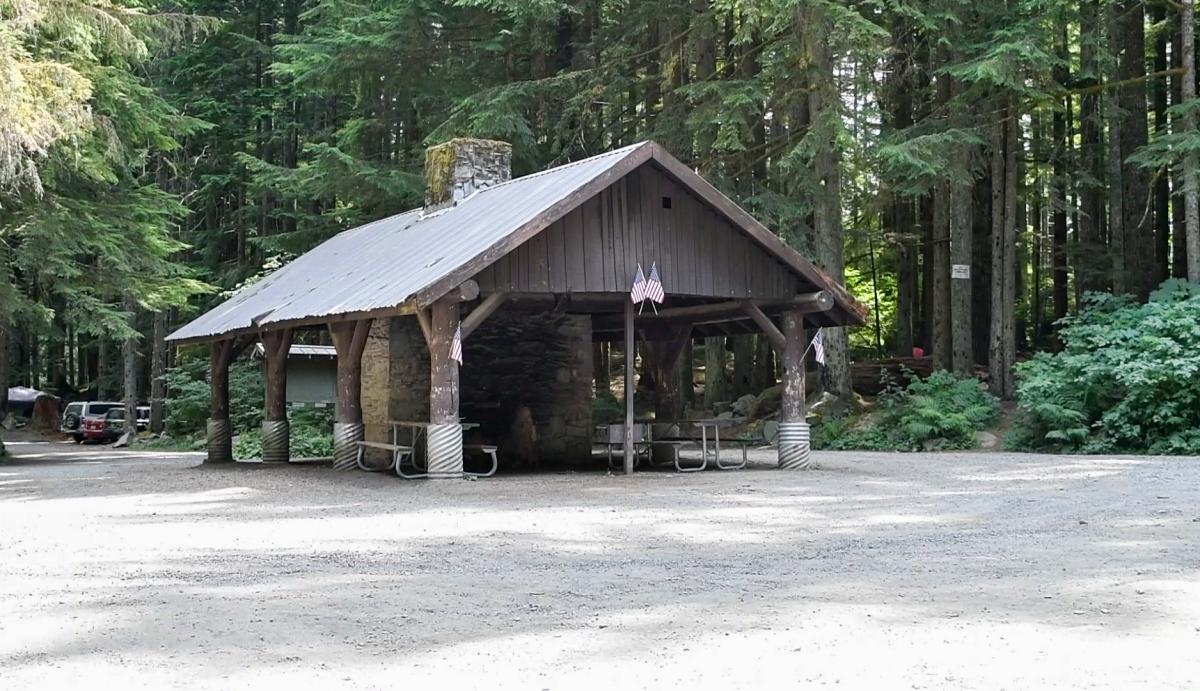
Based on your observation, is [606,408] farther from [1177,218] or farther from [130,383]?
[1177,218]

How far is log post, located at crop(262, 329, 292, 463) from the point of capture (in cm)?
1970

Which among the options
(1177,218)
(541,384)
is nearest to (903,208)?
(1177,218)

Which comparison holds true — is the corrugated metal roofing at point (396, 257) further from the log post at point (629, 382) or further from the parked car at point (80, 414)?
the parked car at point (80, 414)

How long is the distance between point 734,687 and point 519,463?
14.0 metres

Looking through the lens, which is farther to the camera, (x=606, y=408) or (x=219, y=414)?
(x=606, y=408)

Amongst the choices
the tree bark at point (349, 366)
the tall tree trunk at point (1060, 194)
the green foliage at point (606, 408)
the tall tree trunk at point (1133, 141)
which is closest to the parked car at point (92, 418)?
the green foliage at point (606, 408)

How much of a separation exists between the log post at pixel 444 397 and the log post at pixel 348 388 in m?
2.18

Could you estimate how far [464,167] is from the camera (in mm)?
19891

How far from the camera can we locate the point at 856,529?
10102mm

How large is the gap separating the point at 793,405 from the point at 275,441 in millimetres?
9142

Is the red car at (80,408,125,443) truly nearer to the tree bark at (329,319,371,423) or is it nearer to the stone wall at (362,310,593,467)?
the stone wall at (362,310,593,467)

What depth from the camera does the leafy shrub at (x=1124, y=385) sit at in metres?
18.2

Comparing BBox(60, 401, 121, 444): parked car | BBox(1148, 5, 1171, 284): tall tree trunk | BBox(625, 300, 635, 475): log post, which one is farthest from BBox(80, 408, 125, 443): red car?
BBox(1148, 5, 1171, 284): tall tree trunk

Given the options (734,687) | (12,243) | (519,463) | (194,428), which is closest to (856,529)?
(734,687)
